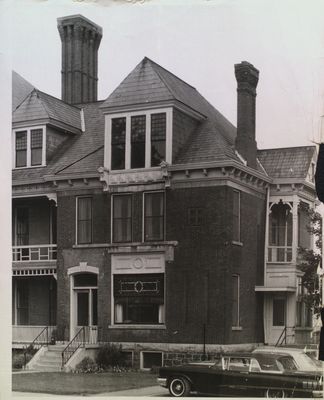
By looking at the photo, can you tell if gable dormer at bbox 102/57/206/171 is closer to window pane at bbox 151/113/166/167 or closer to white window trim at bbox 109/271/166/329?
window pane at bbox 151/113/166/167

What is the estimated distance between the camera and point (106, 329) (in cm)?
988

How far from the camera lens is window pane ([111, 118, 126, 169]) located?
392 inches

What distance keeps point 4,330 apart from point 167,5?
4.81 meters

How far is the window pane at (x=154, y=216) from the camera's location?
32.0ft

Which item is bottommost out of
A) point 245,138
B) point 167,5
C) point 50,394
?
point 50,394

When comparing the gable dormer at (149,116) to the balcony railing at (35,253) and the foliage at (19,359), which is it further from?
the foliage at (19,359)

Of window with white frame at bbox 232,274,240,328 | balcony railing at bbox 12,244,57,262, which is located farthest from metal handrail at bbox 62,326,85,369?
window with white frame at bbox 232,274,240,328

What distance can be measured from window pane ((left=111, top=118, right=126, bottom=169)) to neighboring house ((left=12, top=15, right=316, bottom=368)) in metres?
0.02

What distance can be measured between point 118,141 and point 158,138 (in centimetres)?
59

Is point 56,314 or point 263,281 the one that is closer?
point 263,281

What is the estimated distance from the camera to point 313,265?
9289mm

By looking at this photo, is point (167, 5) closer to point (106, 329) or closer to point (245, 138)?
point (245, 138)

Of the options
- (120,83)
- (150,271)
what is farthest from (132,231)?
(120,83)

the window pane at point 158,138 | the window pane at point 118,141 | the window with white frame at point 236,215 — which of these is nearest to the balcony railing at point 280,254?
the window with white frame at point 236,215
